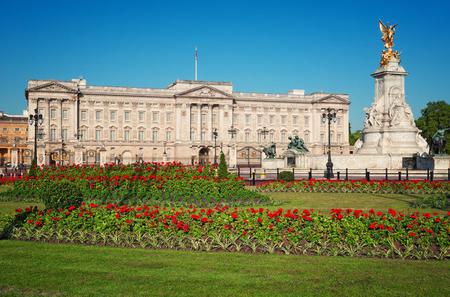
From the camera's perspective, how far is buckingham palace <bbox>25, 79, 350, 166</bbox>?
3219 inches

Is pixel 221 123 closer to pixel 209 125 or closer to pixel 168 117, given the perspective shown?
pixel 209 125

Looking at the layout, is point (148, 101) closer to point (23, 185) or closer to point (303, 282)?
point (23, 185)

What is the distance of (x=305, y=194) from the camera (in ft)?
76.4

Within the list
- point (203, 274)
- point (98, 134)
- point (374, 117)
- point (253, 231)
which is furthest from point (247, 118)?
point (203, 274)

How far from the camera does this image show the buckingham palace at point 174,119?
81.8m

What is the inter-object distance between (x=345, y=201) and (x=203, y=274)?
12657 mm

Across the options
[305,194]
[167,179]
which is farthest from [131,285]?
[305,194]

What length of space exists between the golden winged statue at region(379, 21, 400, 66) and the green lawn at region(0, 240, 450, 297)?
33.3 m

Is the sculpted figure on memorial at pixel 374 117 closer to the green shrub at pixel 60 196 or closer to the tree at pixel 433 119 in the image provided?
the green shrub at pixel 60 196

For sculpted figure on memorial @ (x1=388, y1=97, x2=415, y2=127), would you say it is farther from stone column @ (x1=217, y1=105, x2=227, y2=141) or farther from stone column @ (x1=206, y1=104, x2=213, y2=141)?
stone column @ (x1=206, y1=104, x2=213, y2=141)

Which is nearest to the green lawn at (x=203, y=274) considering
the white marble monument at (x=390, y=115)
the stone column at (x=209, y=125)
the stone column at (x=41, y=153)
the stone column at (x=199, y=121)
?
the white marble monument at (x=390, y=115)

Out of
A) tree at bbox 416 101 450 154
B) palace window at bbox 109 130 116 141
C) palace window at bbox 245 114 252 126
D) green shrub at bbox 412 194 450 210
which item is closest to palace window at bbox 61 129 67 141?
palace window at bbox 109 130 116 141

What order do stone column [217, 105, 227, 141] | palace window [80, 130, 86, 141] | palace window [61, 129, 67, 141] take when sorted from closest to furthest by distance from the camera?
palace window [61, 129, 67, 141], palace window [80, 130, 86, 141], stone column [217, 105, 227, 141]

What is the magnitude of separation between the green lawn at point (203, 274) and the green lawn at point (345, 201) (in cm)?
799
